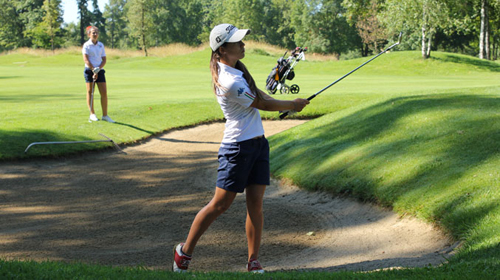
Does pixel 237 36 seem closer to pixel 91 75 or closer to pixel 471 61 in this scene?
pixel 91 75

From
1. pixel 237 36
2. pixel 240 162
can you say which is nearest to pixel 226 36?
pixel 237 36

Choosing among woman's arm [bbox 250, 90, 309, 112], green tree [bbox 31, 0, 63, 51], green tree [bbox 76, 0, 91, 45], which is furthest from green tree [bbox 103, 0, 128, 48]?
woman's arm [bbox 250, 90, 309, 112]

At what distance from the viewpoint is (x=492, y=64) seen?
41.0m

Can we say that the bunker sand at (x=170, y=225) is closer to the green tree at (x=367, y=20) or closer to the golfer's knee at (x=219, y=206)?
the golfer's knee at (x=219, y=206)

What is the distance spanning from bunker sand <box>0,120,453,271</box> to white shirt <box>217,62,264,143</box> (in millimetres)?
1415

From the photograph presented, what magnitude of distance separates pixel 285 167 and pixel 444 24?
3726 cm

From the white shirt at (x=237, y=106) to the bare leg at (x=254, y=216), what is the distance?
1.76ft

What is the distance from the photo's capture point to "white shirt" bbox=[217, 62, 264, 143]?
4.52m

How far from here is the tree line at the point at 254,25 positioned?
72.2m

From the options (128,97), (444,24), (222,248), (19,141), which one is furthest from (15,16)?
(222,248)

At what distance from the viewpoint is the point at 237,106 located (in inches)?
183

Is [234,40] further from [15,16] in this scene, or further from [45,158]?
[15,16]

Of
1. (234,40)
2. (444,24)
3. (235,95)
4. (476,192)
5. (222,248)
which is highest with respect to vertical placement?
(444,24)

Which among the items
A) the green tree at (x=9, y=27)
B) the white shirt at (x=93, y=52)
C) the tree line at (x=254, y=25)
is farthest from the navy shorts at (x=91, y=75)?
the green tree at (x=9, y=27)
